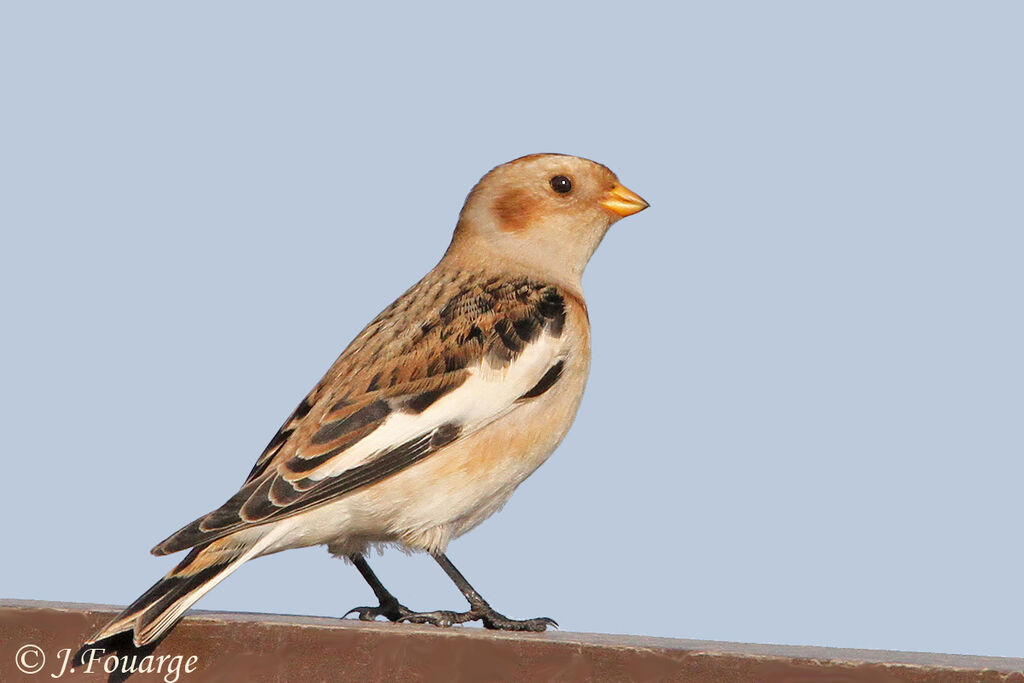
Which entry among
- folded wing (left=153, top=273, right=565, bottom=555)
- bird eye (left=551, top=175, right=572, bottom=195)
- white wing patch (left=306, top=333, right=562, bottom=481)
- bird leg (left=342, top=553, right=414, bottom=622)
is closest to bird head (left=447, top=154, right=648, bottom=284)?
bird eye (left=551, top=175, right=572, bottom=195)

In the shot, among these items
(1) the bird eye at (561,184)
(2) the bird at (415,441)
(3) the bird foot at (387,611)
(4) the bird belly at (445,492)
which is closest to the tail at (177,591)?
(2) the bird at (415,441)

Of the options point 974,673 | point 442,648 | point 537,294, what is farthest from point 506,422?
point 974,673

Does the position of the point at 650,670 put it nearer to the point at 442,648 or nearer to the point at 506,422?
the point at 442,648

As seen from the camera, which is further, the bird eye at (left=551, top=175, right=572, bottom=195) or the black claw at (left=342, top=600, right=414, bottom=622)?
the bird eye at (left=551, top=175, right=572, bottom=195)

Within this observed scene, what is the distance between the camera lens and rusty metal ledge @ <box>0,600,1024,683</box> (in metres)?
4.01

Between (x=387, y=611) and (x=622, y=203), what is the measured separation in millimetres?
1990

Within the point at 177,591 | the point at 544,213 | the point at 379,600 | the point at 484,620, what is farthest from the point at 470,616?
the point at 544,213

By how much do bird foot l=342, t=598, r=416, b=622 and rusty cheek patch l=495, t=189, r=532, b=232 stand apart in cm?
163

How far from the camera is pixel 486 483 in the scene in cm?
517

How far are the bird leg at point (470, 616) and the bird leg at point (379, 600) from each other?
0.20 m

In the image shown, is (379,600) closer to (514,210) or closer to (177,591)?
(177,591)

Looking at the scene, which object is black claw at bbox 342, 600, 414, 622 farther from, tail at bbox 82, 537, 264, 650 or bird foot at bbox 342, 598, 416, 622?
tail at bbox 82, 537, 264, 650

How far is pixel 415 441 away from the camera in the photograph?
5035mm

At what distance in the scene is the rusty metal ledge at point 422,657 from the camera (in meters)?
4.01
